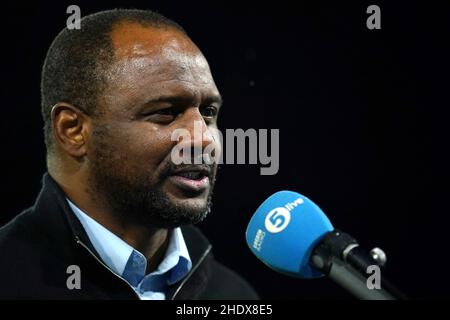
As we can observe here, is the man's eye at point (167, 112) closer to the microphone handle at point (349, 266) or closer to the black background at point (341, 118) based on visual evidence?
the microphone handle at point (349, 266)

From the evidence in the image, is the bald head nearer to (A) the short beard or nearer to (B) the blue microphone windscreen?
(A) the short beard

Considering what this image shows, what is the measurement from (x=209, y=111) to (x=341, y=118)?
3.24 feet

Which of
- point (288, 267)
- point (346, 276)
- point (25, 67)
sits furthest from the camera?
point (25, 67)

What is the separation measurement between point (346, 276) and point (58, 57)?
0.90m

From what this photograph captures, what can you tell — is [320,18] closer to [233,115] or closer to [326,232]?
[233,115]

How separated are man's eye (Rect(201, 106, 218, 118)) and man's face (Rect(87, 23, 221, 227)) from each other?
6cm

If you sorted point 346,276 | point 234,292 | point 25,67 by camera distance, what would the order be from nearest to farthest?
point 346,276, point 234,292, point 25,67

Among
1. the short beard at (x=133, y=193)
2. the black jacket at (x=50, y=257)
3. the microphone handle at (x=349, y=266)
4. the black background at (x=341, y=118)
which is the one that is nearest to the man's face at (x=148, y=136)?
the short beard at (x=133, y=193)

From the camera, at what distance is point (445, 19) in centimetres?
223

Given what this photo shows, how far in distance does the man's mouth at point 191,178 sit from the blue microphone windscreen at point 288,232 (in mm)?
257

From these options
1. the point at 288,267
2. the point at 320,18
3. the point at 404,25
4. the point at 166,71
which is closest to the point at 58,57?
the point at 166,71

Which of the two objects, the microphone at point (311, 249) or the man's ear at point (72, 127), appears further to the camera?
the man's ear at point (72, 127)

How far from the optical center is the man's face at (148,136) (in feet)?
4.20

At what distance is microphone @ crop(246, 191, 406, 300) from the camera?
2.72ft
